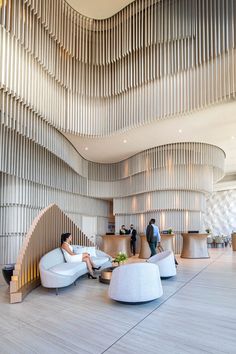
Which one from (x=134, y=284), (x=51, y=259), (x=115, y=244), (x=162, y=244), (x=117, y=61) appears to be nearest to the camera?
(x=134, y=284)

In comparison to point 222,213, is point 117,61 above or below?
above

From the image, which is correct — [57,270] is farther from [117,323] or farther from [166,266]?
[166,266]

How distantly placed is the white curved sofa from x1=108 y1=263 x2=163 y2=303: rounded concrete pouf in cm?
118

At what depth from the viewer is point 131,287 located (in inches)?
178

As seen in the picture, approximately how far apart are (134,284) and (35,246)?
247 centimetres

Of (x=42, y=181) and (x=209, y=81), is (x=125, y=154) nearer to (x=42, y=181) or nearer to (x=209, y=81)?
(x=42, y=181)

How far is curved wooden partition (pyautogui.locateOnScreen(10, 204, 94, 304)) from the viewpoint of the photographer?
499 centimetres

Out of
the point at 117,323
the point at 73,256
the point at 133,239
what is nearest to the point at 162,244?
the point at 133,239

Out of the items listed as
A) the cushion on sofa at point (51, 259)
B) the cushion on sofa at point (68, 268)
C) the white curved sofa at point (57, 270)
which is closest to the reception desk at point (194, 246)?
the white curved sofa at point (57, 270)

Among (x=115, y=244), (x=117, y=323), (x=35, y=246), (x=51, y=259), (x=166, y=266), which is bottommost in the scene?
(x=115, y=244)

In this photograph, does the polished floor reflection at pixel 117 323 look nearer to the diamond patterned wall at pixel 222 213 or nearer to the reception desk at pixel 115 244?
the reception desk at pixel 115 244

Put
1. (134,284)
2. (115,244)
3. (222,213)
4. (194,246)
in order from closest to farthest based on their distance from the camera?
1. (134,284)
2. (194,246)
3. (115,244)
4. (222,213)

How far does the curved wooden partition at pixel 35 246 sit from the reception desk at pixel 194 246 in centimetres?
576

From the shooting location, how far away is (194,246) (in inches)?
455
